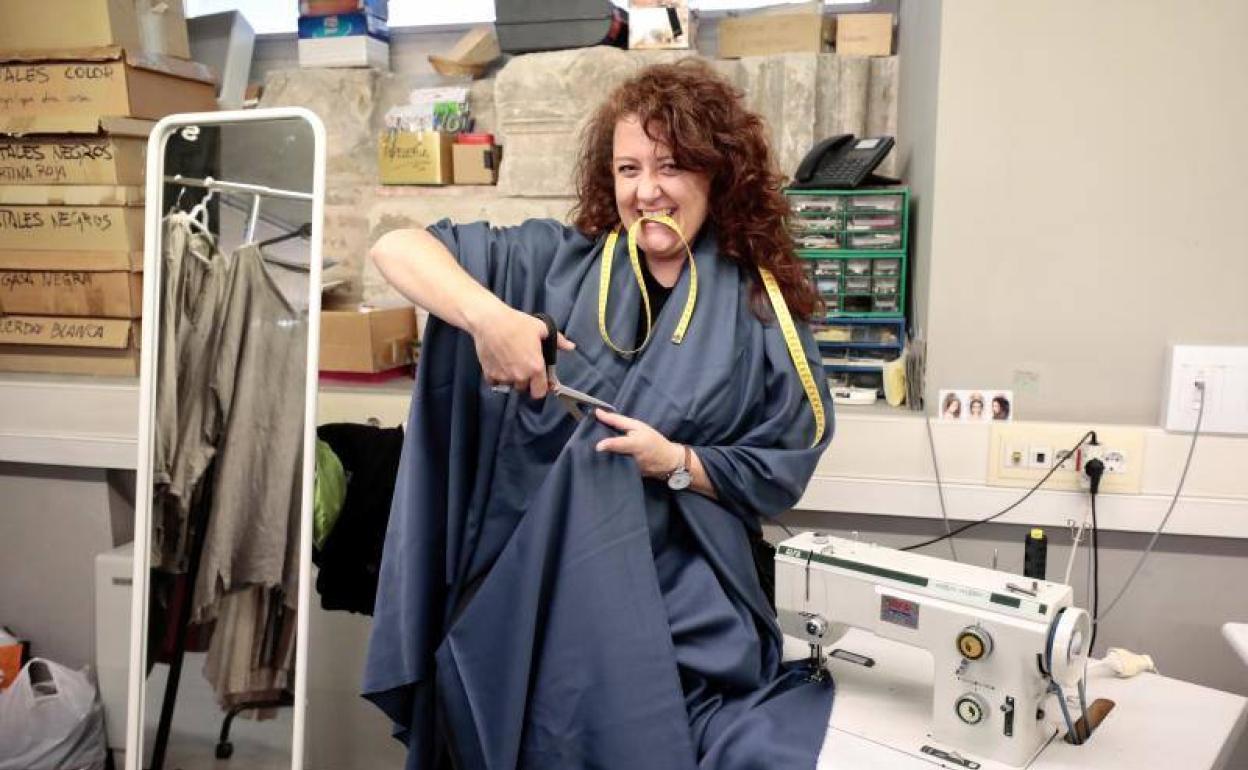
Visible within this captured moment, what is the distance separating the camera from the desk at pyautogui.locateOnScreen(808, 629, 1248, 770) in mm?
1182

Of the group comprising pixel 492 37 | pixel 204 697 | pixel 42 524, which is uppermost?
pixel 492 37

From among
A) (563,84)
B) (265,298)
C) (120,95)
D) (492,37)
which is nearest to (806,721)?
(265,298)

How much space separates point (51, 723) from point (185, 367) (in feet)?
3.30

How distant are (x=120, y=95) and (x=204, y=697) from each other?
1369mm

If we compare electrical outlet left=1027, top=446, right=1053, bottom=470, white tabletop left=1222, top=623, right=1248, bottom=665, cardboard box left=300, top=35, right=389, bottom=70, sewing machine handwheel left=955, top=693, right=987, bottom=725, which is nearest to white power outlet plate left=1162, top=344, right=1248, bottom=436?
electrical outlet left=1027, top=446, right=1053, bottom=470

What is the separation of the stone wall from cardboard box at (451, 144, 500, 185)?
34 millimetres

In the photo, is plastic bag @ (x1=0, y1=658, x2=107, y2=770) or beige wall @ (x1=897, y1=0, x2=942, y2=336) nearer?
beige wall @ (x1=897, y1=0, x2=942, y2=336)

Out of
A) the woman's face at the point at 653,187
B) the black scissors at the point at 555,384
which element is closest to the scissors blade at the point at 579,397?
the black scissors at the point at 555,384

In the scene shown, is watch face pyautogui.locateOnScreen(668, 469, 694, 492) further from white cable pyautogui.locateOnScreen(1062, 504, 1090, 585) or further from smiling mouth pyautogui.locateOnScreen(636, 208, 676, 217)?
white cable pyautogui.locateOnScreen(1062, 504, 1090, 585)

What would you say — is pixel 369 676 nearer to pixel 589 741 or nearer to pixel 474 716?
pixel 474 716

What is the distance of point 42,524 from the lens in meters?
2.45

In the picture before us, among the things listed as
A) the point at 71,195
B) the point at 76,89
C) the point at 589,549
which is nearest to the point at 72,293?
the point at 71,195

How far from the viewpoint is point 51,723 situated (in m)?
2.17

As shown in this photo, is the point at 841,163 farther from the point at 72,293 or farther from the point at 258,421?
the point at 72,293
